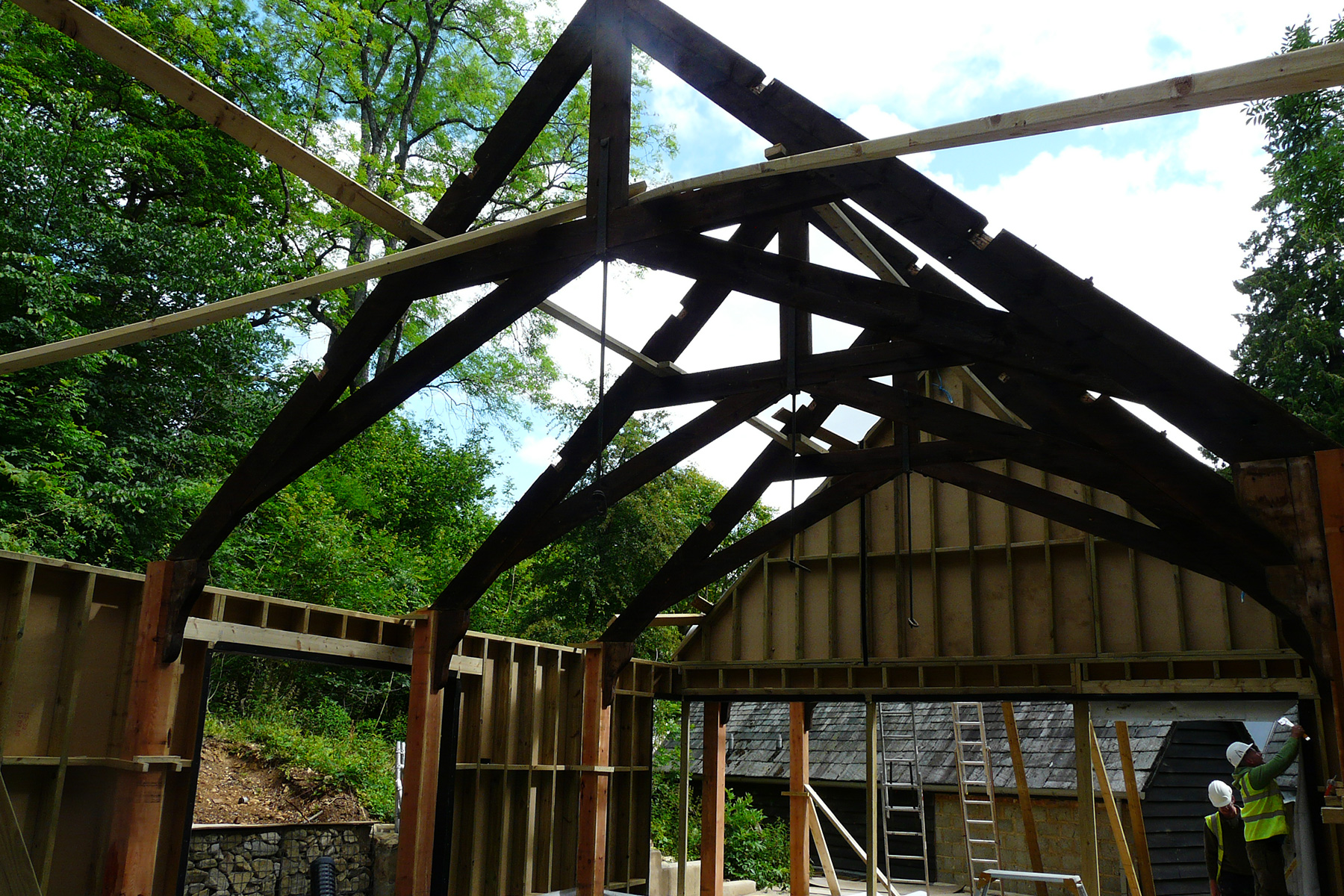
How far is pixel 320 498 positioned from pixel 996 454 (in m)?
16.1

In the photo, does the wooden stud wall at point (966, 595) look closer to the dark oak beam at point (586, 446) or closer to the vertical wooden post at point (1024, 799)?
the vertical wooden post at point (1024, 799)

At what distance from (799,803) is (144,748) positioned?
296 inches

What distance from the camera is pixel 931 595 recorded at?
1140cm

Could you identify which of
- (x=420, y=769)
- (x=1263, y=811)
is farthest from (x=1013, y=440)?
(x=1263, y=811)

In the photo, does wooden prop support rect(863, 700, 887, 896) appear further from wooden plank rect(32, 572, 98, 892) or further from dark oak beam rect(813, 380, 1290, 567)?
wooden plank rect(32, 572, 98, 892)

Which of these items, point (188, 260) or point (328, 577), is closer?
point (188, 260)

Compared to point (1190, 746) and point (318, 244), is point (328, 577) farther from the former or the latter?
point (1190, 746)

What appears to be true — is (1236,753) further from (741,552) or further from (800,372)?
(800,372)

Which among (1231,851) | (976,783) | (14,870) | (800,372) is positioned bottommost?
(1231,851)

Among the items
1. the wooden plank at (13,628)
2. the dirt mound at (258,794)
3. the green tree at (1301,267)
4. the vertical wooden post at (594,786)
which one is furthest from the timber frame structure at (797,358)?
the green tree at (1301,267)

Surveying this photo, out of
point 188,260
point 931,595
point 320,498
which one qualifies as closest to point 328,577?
point 320,498

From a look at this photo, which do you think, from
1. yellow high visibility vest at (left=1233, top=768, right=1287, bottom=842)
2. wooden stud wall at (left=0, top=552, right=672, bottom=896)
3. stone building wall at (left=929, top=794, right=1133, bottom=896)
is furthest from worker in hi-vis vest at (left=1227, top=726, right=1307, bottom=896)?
wooden stud wall at (left=0, top=552, right=672, bottom=896)

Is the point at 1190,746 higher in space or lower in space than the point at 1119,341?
lower

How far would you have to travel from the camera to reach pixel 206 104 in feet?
15.8
